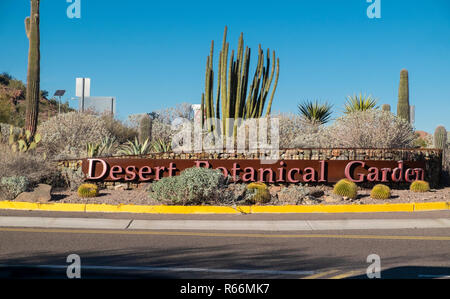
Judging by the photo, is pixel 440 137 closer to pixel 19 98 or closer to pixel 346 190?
pixel 346 190

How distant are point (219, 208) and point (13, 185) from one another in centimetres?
594

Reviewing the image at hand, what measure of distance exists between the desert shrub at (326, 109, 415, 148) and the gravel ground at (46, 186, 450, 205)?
4.31m

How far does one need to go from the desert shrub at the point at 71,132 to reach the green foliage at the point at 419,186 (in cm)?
1312

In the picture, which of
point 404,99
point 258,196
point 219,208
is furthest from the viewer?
point 404,99

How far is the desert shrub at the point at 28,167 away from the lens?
15227 millimetres

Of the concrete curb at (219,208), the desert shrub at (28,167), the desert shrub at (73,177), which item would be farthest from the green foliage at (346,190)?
the desert shrub at (28,167)

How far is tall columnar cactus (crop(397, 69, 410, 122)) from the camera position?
28.4m

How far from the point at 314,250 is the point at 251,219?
3507 millimetres

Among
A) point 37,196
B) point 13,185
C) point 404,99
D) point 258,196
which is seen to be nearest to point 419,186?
point 258,196

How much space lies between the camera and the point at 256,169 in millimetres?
16406

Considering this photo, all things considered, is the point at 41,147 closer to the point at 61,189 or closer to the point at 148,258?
the point at 61,189

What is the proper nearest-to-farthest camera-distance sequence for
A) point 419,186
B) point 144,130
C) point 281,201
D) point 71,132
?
point 281,201 → point 419,186 → point 144,130 → point 71,132

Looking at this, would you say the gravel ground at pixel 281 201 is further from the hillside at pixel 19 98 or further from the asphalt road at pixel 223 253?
the hillside at pixel 19 98
